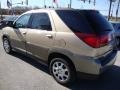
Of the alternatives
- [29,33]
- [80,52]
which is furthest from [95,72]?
[29,33]

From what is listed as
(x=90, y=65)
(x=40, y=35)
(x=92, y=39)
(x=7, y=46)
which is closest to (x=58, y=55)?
(x=40, y=35)

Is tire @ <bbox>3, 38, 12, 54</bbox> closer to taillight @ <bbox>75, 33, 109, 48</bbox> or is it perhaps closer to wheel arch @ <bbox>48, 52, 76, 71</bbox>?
wheel arch @ <bbox>48, 52, 76, 71</bbox>

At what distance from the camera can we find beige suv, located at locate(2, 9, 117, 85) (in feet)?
14.9

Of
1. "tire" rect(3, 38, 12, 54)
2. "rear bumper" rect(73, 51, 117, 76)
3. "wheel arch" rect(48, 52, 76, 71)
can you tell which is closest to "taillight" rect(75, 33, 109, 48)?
"rear bumper" rect(73, 51, 117, 76)

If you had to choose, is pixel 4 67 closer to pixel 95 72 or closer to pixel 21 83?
pixel 21 83

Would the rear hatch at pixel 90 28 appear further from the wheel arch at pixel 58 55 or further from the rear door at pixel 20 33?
the rear door at pixel 20 33

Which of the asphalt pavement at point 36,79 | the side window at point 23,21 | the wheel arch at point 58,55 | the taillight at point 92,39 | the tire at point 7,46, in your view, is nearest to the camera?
the taillight at point 92,39

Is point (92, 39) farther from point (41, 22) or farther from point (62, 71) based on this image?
point (41, 22)

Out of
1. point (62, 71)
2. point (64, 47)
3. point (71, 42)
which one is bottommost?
point (62, 71)

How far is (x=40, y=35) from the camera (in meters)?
5.55

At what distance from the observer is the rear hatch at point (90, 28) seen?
450cm

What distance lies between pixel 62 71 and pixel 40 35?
1130 mm

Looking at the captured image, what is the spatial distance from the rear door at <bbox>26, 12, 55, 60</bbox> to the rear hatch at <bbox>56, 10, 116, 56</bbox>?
51cm

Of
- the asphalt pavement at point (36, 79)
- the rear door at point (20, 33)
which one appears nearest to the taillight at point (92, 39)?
the asphalt pavement at point (36, 79)
